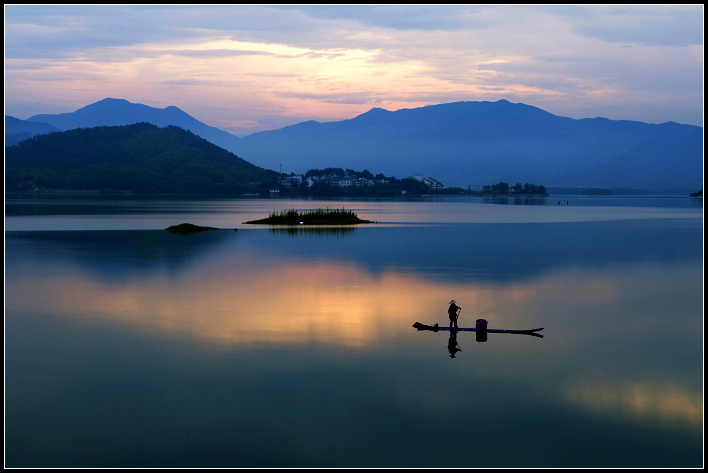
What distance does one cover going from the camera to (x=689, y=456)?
15648mm

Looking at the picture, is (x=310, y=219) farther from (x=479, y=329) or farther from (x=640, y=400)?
(x=640, y=400)

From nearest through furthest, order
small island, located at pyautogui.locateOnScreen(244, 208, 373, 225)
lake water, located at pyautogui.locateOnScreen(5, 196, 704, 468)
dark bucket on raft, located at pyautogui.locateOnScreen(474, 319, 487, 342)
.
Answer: lake water, located at pyautogui.locateOnScreen(5, 196, 704, 468)
dark bucket on raft, located at pyautogui.locateOnScreen(474, 319, 487, 342)
small island, located at pyautogui.locateOnScreen(244, 208, 373, 225)

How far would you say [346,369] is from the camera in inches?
847

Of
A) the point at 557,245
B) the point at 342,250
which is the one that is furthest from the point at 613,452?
the point at 557,245

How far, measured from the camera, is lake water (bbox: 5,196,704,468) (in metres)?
15.9

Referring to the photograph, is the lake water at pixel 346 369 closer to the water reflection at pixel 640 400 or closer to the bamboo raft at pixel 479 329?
the water reflection at pixel 640 400

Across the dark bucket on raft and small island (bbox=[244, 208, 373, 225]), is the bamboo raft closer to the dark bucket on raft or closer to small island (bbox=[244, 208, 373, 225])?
the dark bucket on raft

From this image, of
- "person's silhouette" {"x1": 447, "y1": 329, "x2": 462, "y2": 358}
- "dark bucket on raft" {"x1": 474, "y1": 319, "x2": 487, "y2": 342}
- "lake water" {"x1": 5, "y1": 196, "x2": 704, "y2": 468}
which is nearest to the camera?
"lake water" {"x1": 5, "y1": 196, "x2": 704, "y2": 468}

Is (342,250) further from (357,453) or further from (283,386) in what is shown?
(357,453)

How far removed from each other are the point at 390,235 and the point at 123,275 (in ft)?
136

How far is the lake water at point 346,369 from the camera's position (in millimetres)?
15922

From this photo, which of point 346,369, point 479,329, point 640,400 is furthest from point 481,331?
point 640,400

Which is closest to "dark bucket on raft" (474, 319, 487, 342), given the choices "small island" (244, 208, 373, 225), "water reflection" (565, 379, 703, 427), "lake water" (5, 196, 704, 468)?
"lake water" (5, 196, 704, 468)

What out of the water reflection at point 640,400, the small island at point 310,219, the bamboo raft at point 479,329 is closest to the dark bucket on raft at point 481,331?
the bamboo raft at point 479,329
